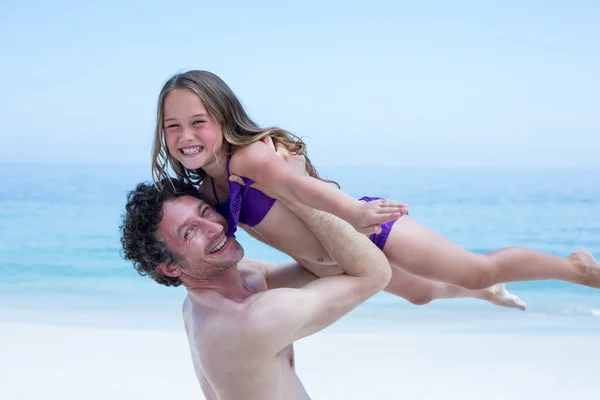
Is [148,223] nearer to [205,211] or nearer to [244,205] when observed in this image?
[205,211]

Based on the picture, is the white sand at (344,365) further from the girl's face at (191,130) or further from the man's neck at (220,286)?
the girl's face at (191,130)

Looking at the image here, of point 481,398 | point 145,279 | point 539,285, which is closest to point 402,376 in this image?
point 481,398

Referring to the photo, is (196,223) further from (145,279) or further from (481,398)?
(145,279)

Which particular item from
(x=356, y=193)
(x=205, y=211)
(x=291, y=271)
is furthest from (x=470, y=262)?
(x=356, y=193)

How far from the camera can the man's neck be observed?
10.5ft

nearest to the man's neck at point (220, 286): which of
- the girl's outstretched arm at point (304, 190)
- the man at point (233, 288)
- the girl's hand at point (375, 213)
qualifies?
the man at point (233, 288)

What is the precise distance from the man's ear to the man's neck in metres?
0.04

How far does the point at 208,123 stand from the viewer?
3.17 m

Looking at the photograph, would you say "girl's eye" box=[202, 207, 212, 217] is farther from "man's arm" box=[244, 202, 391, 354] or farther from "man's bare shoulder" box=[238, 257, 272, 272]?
"man's bare shoulder" box=[238, 257, 272, 272]

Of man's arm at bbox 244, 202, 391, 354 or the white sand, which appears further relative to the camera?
the white sand

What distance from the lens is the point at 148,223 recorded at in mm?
3145

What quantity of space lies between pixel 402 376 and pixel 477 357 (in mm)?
1051

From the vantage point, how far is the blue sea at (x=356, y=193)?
9.98 metres

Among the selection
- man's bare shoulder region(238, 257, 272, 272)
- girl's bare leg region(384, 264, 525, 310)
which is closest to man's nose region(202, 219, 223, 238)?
man's bare shoulder region(238, 257, 272, 272)
